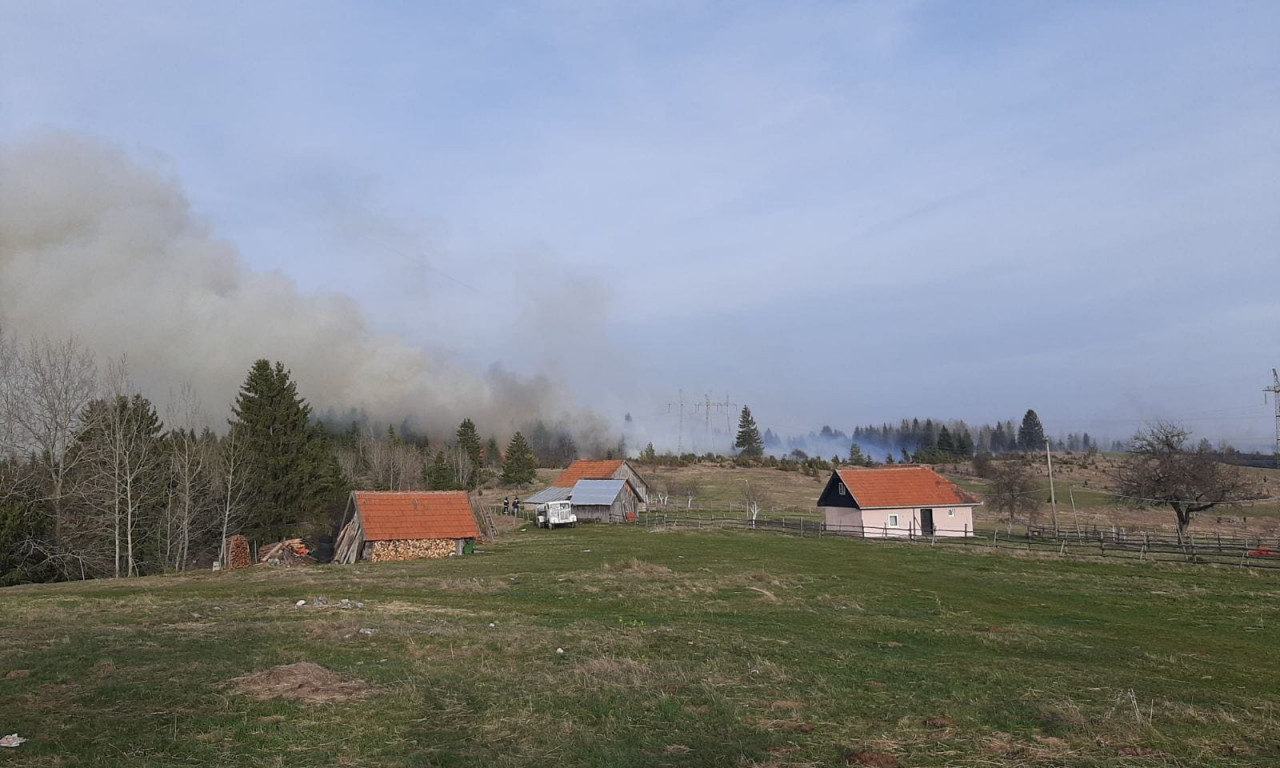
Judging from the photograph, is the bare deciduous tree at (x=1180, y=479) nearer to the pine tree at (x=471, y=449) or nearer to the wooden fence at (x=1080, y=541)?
the wooden fence at (x=1080, y=541)

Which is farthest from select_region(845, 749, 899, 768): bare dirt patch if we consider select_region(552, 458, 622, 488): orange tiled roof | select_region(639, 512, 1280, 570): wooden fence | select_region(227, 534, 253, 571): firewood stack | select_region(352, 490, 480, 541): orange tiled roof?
select_region(552, 458, 622, 488): orange tiled roof

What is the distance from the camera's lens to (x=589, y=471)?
295 ft

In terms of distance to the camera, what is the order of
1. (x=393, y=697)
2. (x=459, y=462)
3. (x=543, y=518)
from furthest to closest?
(x=459, y=462), (x=543, y=518), (x=393, y=697)

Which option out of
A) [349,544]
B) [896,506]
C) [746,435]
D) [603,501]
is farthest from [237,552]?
[746,435]

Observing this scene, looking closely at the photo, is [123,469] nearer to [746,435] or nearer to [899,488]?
[899,488]

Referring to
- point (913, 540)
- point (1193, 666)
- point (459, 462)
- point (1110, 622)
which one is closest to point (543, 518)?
point (913, 540)

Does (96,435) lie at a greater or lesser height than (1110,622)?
greater

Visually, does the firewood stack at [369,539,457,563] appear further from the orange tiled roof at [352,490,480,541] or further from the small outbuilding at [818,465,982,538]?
→ the small outbuilding at [818,465,982,538]

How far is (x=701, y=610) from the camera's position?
79.2ft

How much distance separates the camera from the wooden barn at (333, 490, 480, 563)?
46750 millimetres

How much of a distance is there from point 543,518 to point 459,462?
4192 cm

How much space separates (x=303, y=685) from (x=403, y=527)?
36834 millimetres

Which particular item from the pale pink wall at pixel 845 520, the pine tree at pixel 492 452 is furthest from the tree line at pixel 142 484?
the pine tree at pixel 492 452

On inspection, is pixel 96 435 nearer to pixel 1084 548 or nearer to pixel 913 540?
pixel 913 540
